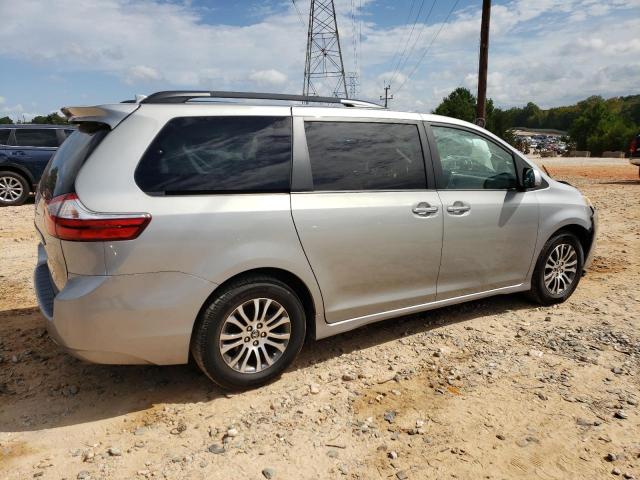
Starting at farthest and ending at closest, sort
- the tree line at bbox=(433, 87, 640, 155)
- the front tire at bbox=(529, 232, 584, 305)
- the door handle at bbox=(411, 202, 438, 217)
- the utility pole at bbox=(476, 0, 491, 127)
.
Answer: the tree line at bbox=(433, 87, 640, 155) < the utility pole at bbox=(476, 0, 491, 127) < the front tire at bbox=(529, 232, 584, 305) < the door handle at bbox=(411, 202, 438, 217)

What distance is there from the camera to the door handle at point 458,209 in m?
3.72

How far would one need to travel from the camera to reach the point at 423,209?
3586 millimetres

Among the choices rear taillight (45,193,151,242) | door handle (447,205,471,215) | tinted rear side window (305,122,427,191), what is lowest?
door handle (447,205,471,215)

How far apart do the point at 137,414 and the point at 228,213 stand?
1.30 meters

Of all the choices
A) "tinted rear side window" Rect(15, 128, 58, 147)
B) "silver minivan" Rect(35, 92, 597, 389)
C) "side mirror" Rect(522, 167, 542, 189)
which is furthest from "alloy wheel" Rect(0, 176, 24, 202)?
"side mirror" Rect(522, 167, 542, 189)

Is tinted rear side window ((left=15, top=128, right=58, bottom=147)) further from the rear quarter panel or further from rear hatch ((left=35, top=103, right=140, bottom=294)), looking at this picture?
the rear quarter panel

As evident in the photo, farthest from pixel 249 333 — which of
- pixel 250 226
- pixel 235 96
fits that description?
pixel 235 96

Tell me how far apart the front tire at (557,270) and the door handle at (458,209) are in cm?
107

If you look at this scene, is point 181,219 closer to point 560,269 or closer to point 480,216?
point 480,216

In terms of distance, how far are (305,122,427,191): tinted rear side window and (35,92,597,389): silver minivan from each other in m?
0.01

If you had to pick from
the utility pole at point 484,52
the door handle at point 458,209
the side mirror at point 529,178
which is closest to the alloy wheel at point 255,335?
the door handle at point 458,209

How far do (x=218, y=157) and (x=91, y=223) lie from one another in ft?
2.61

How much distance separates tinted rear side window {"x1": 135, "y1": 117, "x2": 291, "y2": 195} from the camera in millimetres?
2770

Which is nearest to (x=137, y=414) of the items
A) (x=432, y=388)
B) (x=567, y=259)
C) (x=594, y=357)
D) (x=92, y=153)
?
(x=92, y=153)
